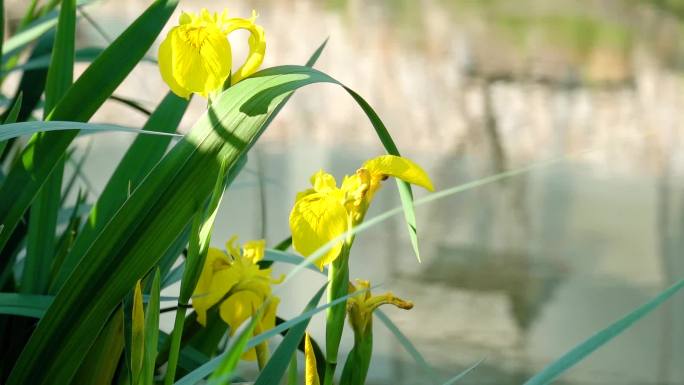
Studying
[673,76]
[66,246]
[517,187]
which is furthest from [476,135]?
[66,246]

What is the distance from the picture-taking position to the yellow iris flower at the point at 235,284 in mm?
531

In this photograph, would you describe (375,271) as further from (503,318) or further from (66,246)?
(66,246)

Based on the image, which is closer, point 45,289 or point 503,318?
point 45,289

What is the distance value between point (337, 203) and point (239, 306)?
14 centimetres

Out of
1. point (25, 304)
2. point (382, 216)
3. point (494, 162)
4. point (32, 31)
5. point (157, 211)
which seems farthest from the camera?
point (494, 162)

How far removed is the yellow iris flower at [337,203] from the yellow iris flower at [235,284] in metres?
0.11

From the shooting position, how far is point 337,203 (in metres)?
0.42

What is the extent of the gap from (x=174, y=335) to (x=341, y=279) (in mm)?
75

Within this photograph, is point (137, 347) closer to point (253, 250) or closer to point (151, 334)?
point (151, 334)

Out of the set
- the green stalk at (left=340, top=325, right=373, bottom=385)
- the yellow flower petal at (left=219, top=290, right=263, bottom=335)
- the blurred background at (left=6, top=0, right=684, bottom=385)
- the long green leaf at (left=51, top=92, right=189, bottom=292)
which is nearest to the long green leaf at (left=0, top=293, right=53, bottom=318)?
the long green leaf at (left=51, top=92, right=189, bottom=292)

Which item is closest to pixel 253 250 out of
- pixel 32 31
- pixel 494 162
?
pixel 32 31

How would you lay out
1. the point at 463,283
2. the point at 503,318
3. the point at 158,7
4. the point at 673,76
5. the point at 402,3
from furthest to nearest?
1. the point at 402,3
2. the point at 673,76
3. the point at 463,283
4. the point at 503,318
5. the point at 158,7

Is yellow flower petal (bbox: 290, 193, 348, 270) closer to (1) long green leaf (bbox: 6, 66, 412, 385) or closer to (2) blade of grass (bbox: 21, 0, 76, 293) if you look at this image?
(1) long green leaf (bbox: 6, 66, 412, 385)

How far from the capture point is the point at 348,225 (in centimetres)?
43
